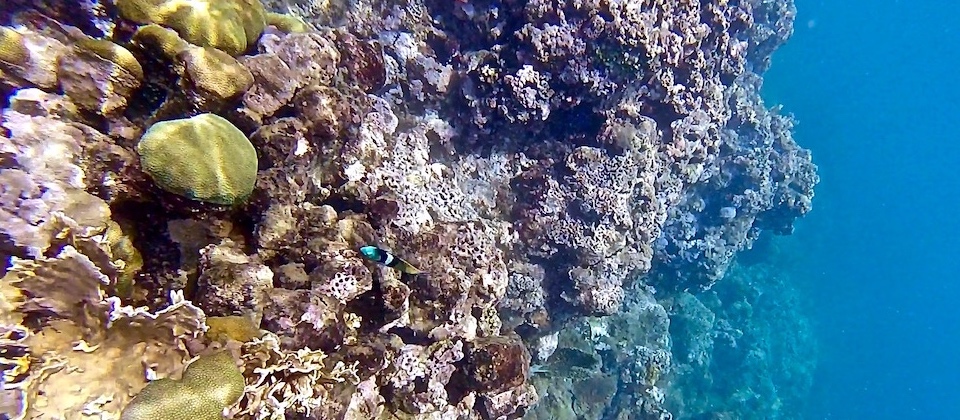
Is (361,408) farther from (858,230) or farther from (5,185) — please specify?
(858,230)

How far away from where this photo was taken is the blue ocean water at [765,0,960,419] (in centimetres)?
3062

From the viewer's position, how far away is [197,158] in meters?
2.63

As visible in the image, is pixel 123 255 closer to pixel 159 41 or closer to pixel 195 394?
pixel 195 394

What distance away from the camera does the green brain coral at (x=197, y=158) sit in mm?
2582

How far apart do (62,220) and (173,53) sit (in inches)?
45.4

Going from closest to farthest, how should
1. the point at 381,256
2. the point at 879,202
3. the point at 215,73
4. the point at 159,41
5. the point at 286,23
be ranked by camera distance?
the point at 159,41
the point at 215,73
the point at 381,256
the point at 286,23
the point at 879,202

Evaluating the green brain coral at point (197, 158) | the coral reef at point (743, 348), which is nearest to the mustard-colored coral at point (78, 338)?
the green brain coral at point (197, 158)

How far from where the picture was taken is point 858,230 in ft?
115

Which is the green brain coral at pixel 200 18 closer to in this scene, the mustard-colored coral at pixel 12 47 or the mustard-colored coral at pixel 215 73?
the mustard-colored coral at pixel 215 73

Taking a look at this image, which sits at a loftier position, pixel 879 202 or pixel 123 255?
pixel 879 202

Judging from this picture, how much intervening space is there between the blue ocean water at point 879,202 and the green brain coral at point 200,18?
27.3 m

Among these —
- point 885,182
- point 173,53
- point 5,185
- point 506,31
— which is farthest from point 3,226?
→ point 885,182

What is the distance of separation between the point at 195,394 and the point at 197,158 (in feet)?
3.69

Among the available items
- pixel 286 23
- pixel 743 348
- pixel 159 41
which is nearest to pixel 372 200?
pixel 286 23
